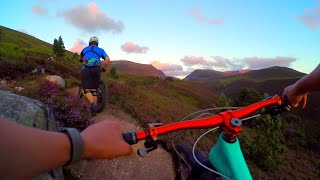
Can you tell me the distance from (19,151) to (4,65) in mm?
14873

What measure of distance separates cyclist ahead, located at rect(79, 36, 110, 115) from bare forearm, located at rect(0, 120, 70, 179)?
29.2 ft

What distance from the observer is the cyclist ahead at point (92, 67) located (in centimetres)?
979

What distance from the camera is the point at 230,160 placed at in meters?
2.37

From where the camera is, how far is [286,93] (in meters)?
2.79

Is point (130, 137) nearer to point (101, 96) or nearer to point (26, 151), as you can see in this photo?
point (26, 151)

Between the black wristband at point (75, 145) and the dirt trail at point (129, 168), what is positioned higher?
the black wristband at point (75, 145)

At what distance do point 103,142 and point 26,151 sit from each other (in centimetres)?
40

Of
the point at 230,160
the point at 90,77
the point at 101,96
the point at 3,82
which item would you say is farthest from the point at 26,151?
the point at 3,82

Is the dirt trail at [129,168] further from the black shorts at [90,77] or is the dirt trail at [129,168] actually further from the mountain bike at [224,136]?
the mountain bike at [224,136]

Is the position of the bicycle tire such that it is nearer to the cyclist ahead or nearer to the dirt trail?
the dirt trail

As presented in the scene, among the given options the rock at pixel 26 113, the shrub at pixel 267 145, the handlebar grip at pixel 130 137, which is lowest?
the shrub at pixel 267 145

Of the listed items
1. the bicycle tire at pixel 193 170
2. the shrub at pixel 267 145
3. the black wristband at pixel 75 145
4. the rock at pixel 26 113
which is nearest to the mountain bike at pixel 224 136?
the bicycle tire at pixel 193 170

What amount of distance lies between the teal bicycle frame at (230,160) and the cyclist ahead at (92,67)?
7823mm

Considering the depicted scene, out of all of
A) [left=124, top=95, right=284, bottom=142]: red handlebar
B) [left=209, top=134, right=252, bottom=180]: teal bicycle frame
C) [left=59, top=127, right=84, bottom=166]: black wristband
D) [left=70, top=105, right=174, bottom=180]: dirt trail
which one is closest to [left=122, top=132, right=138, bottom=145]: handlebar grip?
[left=124, top=95, right=284, bottom=142]: red handlebar
